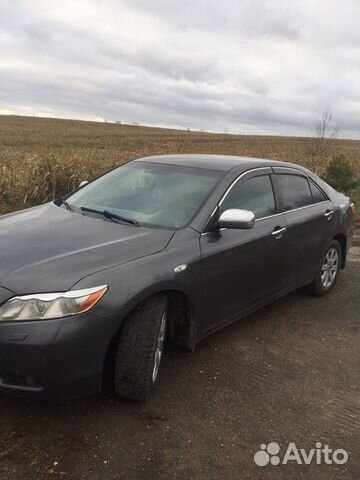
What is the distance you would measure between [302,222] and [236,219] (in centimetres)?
143

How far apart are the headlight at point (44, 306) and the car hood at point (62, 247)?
0.05 m

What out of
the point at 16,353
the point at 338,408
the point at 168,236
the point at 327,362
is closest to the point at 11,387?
the point at 16,353

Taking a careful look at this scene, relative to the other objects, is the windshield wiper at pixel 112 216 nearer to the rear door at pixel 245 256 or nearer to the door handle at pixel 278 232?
the rear door at pixel 245 256

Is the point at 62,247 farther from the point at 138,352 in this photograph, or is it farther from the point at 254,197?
the point at 254,197

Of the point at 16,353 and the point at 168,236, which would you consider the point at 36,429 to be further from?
the point at 168,236

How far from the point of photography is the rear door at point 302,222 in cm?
443

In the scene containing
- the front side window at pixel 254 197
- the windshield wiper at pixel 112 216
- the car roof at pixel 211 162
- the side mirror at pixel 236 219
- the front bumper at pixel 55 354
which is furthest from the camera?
the car roof at pixel 211 162

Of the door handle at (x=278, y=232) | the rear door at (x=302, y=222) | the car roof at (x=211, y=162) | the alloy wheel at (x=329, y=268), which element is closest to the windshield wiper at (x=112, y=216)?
the car roof at (x=211, y=162)

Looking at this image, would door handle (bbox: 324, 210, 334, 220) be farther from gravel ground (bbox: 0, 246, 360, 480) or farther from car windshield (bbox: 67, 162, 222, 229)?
car windshield (bbox: 67, 162, 222, 229)

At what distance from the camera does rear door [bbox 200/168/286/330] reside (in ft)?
11.3

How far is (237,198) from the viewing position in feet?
12.7

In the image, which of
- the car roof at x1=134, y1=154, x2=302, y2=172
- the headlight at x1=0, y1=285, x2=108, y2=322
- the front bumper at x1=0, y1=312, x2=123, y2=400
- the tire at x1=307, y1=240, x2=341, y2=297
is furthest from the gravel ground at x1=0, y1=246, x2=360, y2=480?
the car roof at x1=134, y1=154, x2=302, y2=172

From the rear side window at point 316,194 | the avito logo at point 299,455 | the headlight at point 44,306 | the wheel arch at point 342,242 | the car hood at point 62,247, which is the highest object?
the rear side window at point 316,194

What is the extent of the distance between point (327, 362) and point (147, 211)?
6.38 ft
